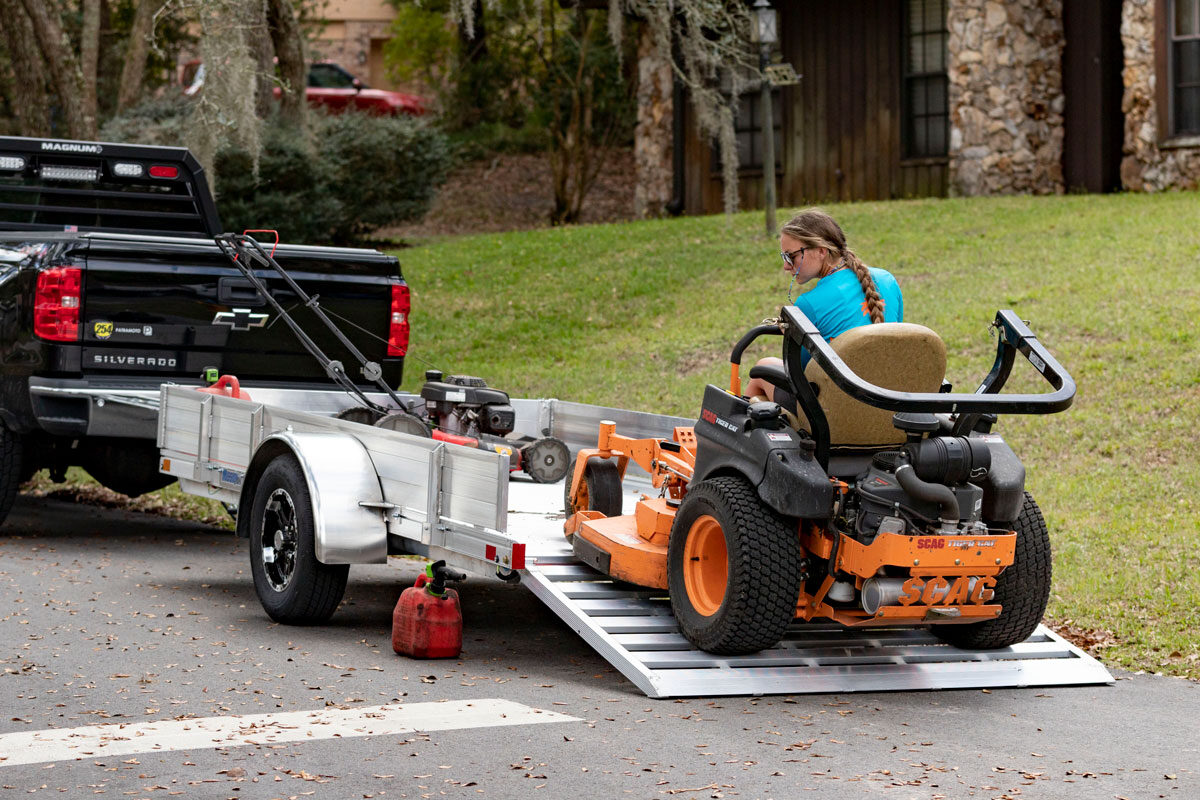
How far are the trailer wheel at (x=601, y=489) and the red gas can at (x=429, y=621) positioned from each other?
42.8 inches

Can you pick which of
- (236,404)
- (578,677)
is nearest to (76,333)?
(236,404)

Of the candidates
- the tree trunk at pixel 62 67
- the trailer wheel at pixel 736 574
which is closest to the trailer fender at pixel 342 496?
the trailer wheel at pixel 736 574

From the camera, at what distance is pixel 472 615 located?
806cm

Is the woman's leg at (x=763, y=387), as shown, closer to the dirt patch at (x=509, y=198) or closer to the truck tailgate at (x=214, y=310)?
the truck tailgate at (x=214, y=310)

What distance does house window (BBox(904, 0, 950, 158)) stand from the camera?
21625 mm

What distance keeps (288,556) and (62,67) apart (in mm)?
11824

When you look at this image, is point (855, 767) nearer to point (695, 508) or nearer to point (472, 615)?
point (695, 508)

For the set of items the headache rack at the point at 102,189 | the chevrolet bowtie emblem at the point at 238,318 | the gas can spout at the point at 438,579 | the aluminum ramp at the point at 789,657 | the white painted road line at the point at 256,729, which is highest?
the headache rack at the point at 102,189

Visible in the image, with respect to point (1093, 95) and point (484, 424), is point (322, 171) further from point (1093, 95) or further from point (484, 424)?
point (484, 424)

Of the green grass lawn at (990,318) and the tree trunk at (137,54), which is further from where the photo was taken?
the tree trunk at (137,54)

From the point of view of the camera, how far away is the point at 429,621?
6855 mm

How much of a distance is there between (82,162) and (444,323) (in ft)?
23.7

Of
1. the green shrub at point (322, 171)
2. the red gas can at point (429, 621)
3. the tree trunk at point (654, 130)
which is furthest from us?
the tree trunk at point (654, 130)

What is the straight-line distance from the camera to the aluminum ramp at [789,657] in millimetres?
6316
